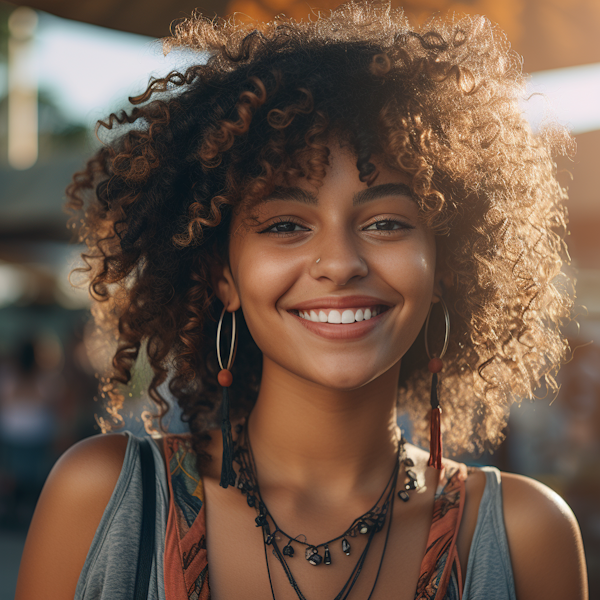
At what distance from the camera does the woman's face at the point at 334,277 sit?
1598 mm

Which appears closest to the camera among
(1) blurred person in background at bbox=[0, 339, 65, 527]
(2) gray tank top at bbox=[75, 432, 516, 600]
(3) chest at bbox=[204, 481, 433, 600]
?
(2) gray tank top at bbox=[75, 432, 516, 600]

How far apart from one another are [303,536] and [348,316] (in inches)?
27.2

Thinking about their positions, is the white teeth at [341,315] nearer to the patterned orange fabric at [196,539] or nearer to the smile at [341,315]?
the smile at [341,315]

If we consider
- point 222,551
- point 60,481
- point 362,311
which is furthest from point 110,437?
point 362,311

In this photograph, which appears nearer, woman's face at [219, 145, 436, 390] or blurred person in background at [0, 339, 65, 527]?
woman's face at [219, 145, 436, 390]

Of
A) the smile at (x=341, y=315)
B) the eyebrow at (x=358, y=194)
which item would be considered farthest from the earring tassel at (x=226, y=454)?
the eyebrow at (x=358, y=194)

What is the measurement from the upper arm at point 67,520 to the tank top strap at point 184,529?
0.56 ft

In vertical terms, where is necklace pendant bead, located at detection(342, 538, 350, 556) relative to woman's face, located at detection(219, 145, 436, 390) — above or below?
below

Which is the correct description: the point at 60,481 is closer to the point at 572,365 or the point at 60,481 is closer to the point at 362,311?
the point at 362,311

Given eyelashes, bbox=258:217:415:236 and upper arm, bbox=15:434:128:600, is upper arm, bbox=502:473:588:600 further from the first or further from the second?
upper arm, bbox=15:434:128:600

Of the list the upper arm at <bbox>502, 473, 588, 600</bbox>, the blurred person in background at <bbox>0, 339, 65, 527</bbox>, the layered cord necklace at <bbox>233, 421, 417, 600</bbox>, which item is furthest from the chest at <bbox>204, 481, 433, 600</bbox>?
the blurred person in background at <bbox>0, 339, 65, 527</bbox>

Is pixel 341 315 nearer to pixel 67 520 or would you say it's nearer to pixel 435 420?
pixel 435 420

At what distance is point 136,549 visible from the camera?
156 centimetres

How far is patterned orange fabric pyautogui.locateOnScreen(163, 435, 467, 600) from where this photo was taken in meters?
1.55
